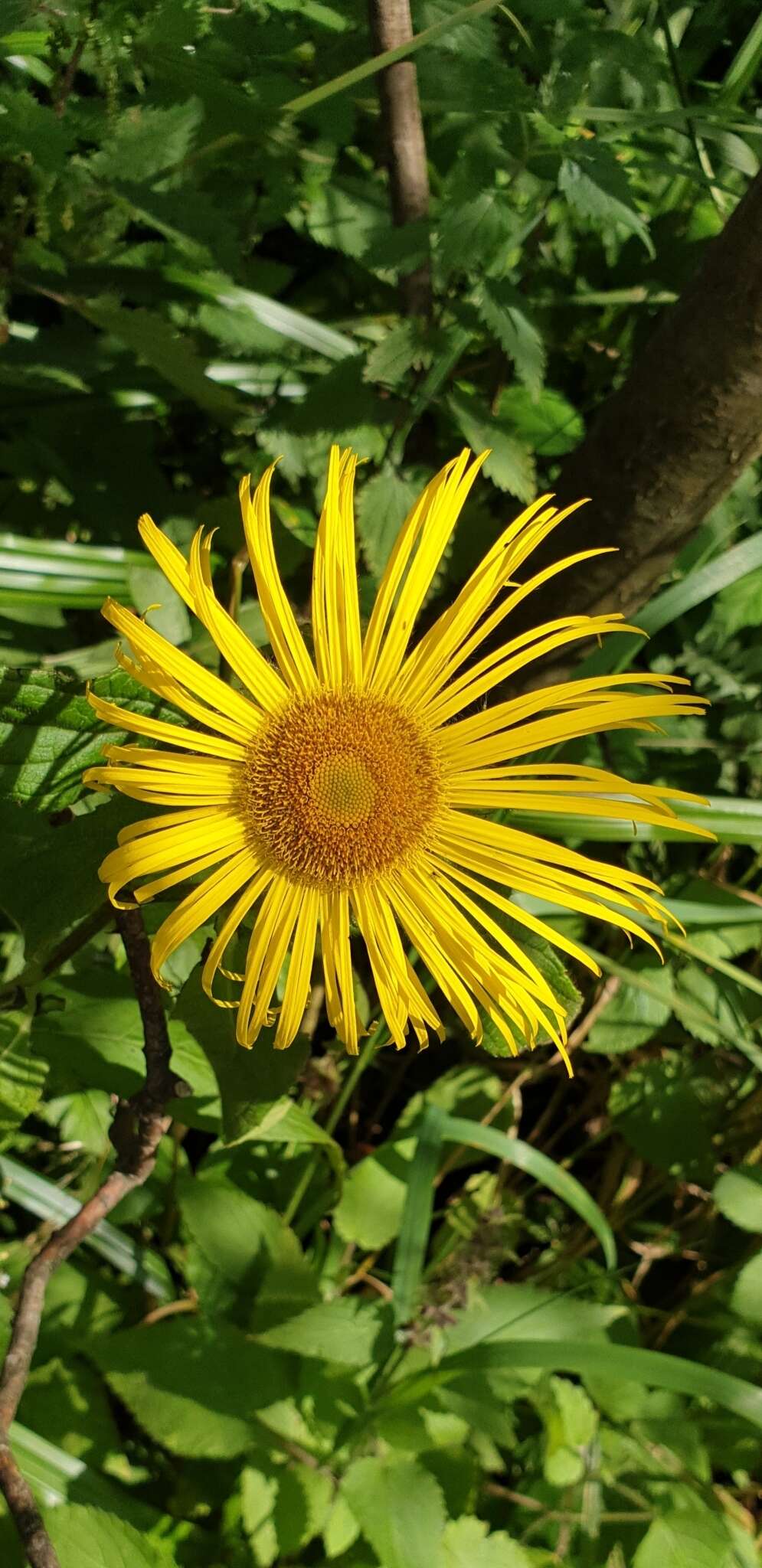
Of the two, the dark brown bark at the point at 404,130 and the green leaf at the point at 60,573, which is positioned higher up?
the dark brown bark at the point at 404,130

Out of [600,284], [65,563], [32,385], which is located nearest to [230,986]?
[65,563]

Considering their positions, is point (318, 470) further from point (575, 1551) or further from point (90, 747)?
point (575, 1551)

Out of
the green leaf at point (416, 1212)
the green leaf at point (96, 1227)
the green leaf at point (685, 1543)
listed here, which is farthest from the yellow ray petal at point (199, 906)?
the green leaf at point (685, 1543)

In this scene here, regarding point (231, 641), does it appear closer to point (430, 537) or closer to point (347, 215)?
point (430, 537)

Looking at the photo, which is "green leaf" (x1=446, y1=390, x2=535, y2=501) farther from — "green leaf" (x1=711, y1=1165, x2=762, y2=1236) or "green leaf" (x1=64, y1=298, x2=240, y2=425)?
"green leaf" (x1=711, y1=1165, x2=762, y2=1236)

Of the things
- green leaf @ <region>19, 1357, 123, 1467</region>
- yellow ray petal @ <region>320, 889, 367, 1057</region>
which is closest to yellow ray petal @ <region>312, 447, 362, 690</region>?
yellow ray petal @ <region>320, 889, 367, 1057</region>

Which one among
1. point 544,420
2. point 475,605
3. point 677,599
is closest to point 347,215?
point 544,420

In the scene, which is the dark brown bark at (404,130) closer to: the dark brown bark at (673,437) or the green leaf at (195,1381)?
the dark brown bark at (673,437)
